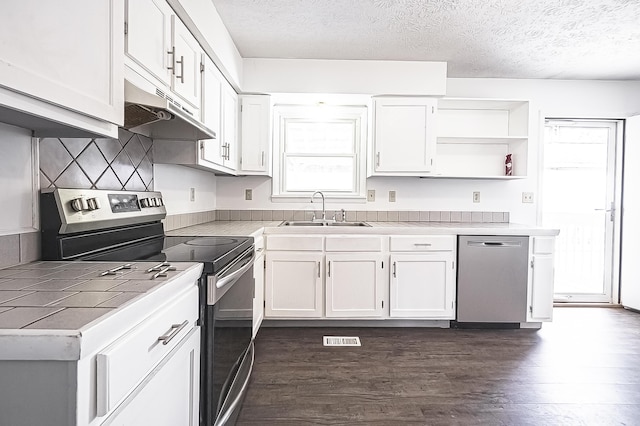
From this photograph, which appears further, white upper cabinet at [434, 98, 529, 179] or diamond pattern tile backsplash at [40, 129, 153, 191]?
white upper cabinet at [434, 98, 529, 179]

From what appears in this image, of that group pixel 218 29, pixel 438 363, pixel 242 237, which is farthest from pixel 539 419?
pixel 218 29

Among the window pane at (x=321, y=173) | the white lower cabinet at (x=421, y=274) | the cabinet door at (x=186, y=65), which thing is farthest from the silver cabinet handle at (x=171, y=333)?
the window pane at (x=321, y=173)

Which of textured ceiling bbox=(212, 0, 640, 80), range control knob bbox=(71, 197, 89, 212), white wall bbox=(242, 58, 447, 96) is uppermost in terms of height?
textured ceiling bbox=(212, 0, 640, 80)

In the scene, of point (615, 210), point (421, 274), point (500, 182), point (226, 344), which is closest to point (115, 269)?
point (226, 344)

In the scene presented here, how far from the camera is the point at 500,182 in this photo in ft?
12.0

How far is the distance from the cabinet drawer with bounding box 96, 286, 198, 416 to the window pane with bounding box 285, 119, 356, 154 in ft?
8.56

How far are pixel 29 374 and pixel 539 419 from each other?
211cm

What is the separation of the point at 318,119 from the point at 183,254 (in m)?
2.41

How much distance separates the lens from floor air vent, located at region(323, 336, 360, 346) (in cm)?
273

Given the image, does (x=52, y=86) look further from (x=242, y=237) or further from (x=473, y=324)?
(x=473, y=324)

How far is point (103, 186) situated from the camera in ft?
5.57

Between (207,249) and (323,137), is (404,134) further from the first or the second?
(207,249)

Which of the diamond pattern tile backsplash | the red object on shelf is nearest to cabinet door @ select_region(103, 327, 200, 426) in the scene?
the diamond pattern tile backsplash

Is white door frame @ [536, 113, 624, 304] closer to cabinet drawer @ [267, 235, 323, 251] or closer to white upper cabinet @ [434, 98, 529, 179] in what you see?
white upper cabinet @ [434, 98, 529, 179]
